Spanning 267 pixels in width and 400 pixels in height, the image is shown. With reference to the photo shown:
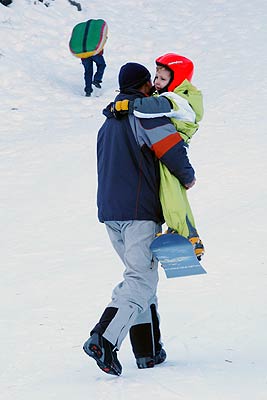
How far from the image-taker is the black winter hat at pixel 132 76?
12.8ft

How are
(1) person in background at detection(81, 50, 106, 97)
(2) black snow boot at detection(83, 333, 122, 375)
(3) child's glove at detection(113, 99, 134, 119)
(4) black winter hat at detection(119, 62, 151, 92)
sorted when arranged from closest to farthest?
(2) black snow boot at detection(83, 333, 122, 375) < (3) child's glove at detection(113, 99, 134, 119) < (4) black winter hat at detection(119, 62, 151, 92) < (1) person in background at detection(81, 50, 106, 97)

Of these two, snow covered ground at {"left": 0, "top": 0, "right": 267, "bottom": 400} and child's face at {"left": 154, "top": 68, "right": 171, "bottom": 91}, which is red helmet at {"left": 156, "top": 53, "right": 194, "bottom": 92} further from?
snow covered ground at {"left": 0, "top": 0, "right": 267, "bottom": 400}

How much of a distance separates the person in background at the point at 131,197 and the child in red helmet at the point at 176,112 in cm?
5

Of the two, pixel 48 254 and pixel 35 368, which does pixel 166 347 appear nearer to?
pixel 35 368

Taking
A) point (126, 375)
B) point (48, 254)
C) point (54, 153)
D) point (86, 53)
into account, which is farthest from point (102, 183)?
point (86, 53)

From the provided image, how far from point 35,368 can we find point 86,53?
958 cm

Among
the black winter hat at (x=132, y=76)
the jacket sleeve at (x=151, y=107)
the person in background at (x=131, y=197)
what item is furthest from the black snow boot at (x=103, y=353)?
the black winter hat at (x=132, y=76)

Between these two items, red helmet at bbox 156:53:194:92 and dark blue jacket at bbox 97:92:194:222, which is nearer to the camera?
dark blue jacket at bbox 97:92:194:222

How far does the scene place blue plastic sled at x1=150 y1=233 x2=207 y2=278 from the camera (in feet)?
12.2

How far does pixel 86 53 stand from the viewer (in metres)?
13.1

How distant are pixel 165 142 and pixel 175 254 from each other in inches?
20.5

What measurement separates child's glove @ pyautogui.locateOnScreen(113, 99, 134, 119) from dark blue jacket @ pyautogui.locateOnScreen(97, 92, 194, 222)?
3 centimetres

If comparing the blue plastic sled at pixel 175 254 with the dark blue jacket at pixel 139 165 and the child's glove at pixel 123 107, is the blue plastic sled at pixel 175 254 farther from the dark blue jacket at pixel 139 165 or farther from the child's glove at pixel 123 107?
the child's glove at pixel 123 107

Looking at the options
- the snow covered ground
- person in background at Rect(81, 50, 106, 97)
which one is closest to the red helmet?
the snow covered ground
